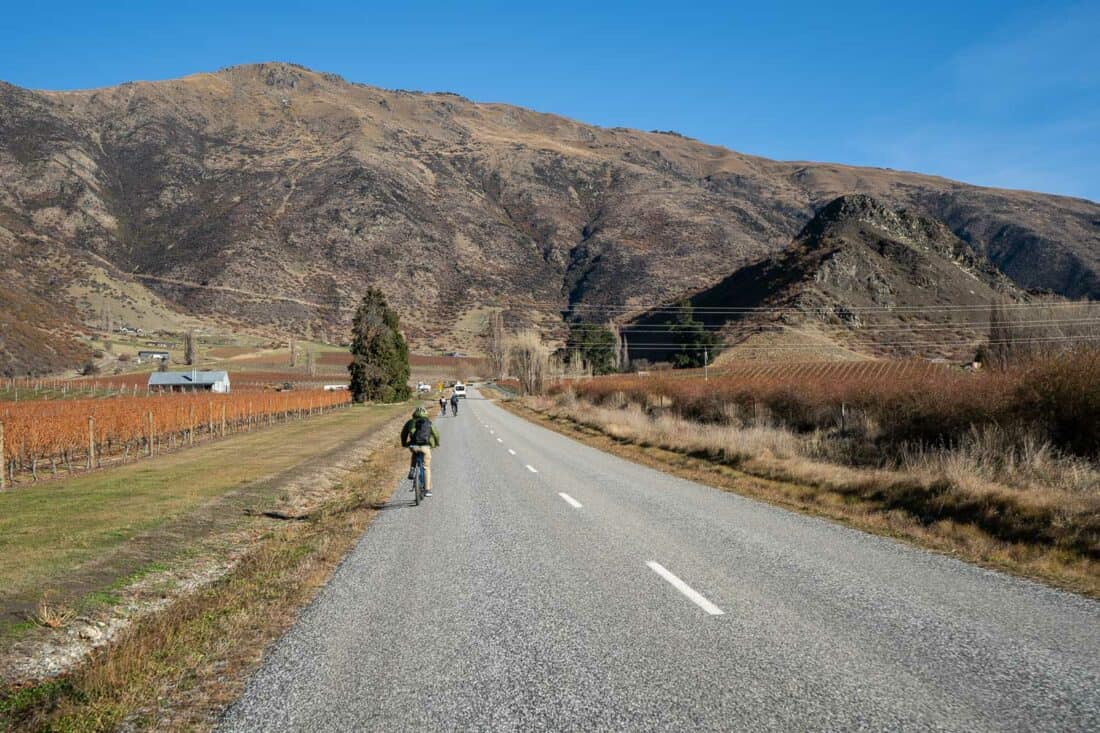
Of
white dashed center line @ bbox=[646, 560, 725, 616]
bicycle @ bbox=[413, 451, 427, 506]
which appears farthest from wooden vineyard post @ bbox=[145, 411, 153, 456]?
white dashed center line @ bbox=[646, 560, 725, 616]

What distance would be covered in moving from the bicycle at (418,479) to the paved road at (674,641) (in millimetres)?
3495

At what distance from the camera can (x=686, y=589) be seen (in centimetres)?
690

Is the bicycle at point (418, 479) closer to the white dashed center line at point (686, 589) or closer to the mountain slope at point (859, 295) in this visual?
the white dashed center line at point (686, 589)

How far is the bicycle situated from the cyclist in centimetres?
2

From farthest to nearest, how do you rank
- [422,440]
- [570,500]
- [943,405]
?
[943,405] → [422,440] → [570,500]

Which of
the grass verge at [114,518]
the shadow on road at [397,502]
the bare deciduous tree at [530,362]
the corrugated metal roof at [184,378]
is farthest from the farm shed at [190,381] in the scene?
the shadow on road at [397,502]

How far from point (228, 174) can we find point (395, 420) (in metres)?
182

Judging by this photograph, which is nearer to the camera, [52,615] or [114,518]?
[52,615]

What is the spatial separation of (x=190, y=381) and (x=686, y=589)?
306 ft

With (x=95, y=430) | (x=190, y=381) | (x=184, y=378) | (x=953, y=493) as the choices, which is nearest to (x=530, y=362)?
(x=190, y=381)

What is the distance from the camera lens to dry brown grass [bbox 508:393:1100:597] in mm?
8875

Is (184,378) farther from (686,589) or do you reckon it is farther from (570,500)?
(686,589)

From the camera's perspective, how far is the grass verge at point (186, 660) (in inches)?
173

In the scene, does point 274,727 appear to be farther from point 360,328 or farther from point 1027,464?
point 360,328
